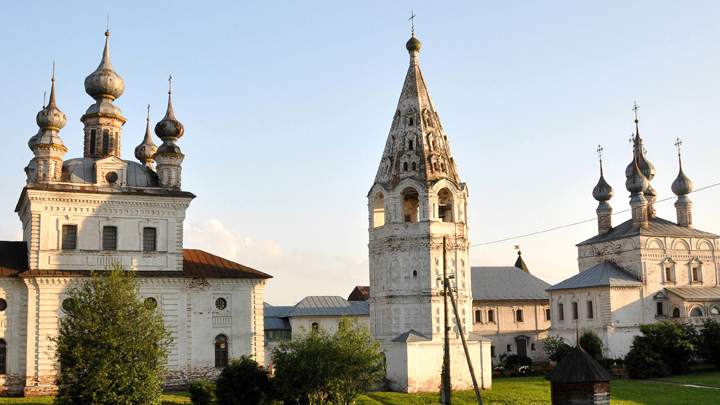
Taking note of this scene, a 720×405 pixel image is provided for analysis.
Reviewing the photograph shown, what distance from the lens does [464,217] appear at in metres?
31.6

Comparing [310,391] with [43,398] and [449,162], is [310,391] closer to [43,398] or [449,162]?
[43,398]

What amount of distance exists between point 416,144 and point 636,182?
24.6 metres

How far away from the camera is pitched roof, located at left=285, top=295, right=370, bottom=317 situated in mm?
46594

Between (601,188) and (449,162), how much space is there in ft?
86.6

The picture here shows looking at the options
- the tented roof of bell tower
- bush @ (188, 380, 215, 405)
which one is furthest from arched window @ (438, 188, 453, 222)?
bush @ (188, 380, 215, 405)

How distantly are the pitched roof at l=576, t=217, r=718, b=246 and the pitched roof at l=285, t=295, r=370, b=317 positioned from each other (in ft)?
58.6

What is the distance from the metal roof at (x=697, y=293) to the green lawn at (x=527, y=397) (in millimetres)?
12121

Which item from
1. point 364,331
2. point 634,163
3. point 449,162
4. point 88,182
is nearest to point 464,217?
point 449,162

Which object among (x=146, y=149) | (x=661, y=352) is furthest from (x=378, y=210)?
(x=661, y=352)

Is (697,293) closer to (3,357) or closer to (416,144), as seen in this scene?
(416,144)

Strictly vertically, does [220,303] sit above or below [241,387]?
above

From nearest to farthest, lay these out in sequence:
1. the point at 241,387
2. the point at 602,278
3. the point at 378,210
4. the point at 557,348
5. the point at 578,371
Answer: the point at 578,371, the point at 241,387, the point at 378,210, the point at 557,348, the point at 602,278

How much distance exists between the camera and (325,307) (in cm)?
4747

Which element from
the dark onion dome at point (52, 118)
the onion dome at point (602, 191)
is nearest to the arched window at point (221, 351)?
the dark onion dome at point (52, 118)
